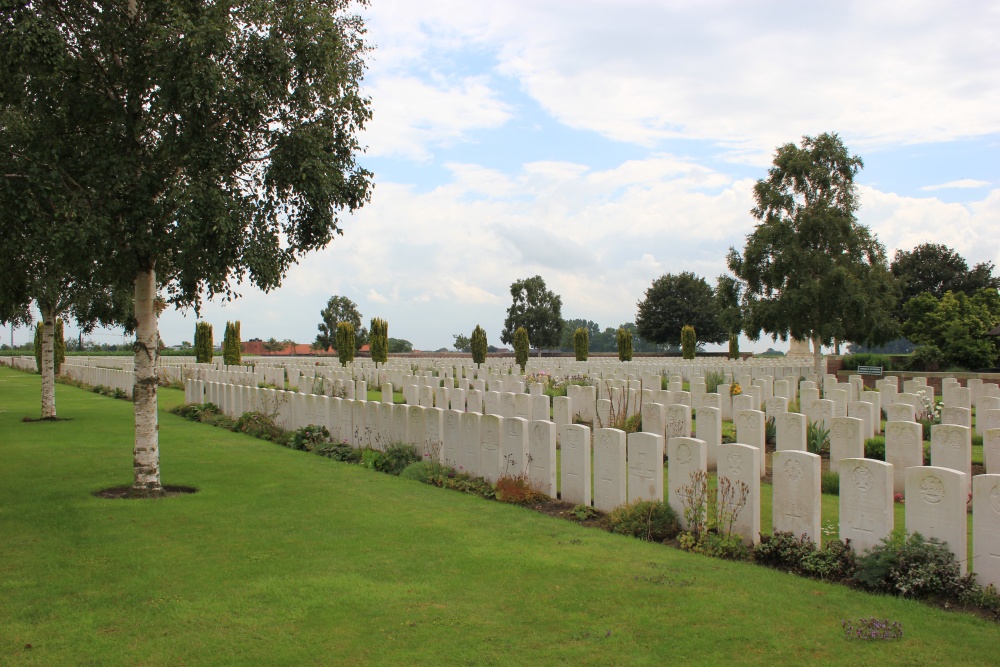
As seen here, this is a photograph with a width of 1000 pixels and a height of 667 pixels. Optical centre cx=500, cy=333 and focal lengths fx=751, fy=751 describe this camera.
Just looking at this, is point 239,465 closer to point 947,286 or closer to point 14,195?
point 14,195

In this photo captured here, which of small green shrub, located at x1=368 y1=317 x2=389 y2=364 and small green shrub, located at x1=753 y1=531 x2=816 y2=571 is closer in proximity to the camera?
small green shrub, located at x1=753 y1=531 x2=816 y2=571

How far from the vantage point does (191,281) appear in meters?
8.79

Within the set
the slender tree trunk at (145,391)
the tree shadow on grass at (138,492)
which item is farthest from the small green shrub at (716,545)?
the slender tree trunk at (145,391)

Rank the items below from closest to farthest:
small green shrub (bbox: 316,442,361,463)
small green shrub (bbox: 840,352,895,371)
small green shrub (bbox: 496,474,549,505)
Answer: small green shrub (bbox: 496,474,549,505) → small green shrub (bbox: 316,442,361,463) → small green shrub (bbox: 840,352,895,371)

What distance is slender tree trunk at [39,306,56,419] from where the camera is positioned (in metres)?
→ 18.6

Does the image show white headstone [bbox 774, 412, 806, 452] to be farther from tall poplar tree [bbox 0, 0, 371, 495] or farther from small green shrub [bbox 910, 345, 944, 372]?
small green shrub [bbox 910, 345, 944, 372]

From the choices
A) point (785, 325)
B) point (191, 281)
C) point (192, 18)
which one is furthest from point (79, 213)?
point (785, 325)

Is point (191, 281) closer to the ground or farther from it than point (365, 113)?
closer to the ground

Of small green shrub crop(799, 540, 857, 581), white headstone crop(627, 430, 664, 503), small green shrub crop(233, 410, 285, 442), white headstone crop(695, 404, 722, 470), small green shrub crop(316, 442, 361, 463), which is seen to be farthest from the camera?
small green shrub crop(233, 410, 285, 442)

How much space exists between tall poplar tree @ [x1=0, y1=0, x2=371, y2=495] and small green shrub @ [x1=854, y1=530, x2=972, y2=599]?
6.87 metres

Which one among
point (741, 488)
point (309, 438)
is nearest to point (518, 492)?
point (741, 488)

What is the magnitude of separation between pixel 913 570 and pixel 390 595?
12.6ft

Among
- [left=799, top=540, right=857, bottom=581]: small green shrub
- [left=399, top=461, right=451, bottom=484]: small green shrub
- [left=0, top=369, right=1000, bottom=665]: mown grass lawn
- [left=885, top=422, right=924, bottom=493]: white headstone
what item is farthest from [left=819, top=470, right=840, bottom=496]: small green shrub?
[left=399, top=461, right=451, bottom=484]: small green shrub

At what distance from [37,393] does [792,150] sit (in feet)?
97.5
